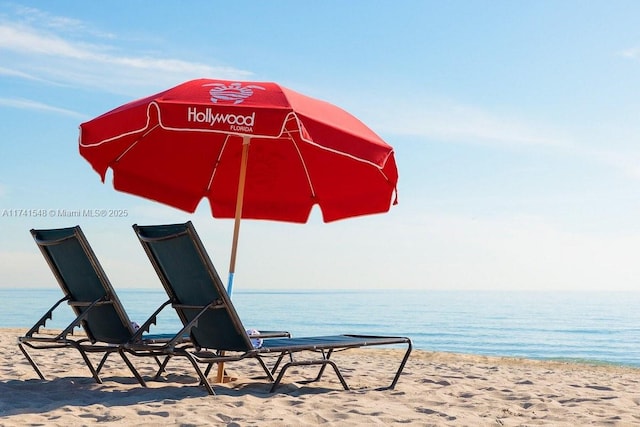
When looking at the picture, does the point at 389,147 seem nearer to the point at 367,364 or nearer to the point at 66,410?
the point at 66,410

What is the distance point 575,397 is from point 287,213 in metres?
2.81

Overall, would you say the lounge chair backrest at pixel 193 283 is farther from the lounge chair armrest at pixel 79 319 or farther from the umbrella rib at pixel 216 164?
the umbrella rib at pixel 216 164

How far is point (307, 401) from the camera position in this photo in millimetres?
4410

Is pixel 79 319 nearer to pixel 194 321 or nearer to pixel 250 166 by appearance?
pixel 194 321

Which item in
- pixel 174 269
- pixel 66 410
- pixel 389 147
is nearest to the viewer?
pixel 66 410

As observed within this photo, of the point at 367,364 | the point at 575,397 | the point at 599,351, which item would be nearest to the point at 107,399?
the point at 575,397

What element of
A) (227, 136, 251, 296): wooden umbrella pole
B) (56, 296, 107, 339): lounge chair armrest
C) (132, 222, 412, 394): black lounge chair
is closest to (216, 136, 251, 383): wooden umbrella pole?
(227, 136, 251, 296): wooden umbrella pole

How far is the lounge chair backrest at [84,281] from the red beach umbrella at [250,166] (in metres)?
0.64

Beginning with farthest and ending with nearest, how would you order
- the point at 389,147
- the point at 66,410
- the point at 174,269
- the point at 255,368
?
the point at 255,368 → the point at 389,147 → the point at 174,269 → the point at 66,410

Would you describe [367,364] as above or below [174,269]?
below

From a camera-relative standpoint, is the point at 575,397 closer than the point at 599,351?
Yes

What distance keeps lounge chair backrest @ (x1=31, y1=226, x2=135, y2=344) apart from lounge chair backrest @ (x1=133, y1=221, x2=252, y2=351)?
399mm

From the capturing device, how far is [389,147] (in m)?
4.95

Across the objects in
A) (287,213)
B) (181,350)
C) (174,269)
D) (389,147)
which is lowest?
(181,350)
